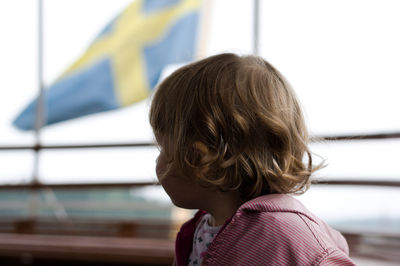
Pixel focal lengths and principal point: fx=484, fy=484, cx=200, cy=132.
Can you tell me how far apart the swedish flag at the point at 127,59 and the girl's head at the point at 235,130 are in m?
2.15

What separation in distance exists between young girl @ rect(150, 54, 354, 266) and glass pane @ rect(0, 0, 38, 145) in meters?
2.48

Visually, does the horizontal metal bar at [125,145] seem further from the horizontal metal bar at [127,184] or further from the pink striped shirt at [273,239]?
the pink striped shirt at [273,239]

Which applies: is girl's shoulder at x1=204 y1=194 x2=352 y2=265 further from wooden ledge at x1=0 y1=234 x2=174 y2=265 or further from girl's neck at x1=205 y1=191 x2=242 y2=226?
wooden ledge at x1=0 y1=234 x2=174 y2=265

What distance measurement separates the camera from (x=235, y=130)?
0.90m

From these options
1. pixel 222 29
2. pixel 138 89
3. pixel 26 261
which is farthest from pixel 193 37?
pixel 26 261

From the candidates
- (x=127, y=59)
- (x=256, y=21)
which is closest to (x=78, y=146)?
(x=127, y=59)

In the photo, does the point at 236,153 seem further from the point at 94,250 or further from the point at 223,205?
the point at 94,250

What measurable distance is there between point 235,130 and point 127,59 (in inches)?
95.2

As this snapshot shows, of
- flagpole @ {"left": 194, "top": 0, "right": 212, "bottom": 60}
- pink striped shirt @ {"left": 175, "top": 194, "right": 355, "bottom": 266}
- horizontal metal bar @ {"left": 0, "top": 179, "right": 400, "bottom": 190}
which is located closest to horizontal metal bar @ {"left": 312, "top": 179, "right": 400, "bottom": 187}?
horizontal metal bar @ {"left": 0, "top": 179, "right": 400, "bottom": 190}

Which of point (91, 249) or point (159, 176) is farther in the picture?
point (91, 249)

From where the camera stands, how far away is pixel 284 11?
2.78 meters

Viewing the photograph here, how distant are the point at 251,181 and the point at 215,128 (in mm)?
124

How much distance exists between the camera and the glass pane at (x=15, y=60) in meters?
3.39

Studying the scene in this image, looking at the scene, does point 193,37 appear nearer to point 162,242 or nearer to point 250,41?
point 250,41
